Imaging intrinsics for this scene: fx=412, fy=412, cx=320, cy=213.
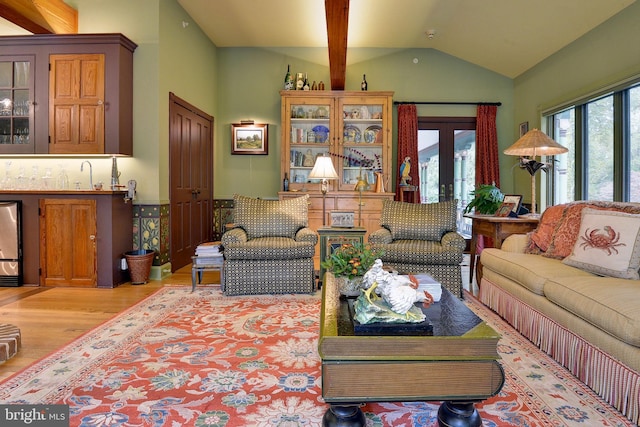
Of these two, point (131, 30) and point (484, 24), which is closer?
point (131, 30)

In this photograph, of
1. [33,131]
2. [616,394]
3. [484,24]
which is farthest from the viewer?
[484,24]

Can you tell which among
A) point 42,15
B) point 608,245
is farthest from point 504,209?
point 42,15

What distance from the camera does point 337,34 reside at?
4.50 meters

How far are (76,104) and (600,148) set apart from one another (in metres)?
5.69

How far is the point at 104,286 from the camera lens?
428 cm

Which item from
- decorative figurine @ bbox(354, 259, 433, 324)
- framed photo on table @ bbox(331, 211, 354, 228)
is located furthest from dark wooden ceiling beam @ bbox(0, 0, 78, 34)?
decorative figurine @ bbox(354, 259, 433, 324)

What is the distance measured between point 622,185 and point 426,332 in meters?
3.72

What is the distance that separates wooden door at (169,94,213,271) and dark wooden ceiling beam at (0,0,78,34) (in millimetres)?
1264

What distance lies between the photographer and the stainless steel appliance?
14.0 ft

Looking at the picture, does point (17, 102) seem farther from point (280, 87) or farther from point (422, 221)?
point (422, 221)

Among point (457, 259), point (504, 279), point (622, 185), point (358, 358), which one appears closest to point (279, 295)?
point (457, 259)

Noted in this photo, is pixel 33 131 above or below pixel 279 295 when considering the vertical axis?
above

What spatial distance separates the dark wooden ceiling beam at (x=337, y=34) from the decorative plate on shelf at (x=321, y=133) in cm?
65

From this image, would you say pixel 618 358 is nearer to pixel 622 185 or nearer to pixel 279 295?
pixel 279 295
